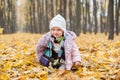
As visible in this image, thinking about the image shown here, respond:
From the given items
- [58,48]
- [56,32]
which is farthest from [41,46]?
[56,32]

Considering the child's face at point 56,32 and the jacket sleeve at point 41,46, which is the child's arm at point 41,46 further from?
the child's face at point 56,32

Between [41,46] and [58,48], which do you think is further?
[41,46]

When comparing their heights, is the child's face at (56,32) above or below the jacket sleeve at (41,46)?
above

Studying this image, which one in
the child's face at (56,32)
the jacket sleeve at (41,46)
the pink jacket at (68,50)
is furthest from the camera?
the jacket sleeve at (41,46)

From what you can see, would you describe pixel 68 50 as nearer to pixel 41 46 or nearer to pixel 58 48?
pixel 58 48

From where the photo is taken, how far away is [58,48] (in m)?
5.86

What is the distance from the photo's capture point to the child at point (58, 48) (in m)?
5.64

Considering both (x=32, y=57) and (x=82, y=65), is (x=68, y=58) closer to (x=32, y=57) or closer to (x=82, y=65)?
(x=82, y=65)

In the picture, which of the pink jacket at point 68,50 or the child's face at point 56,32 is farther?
the child's face at point 56,32

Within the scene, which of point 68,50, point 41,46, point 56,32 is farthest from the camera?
point 41,46

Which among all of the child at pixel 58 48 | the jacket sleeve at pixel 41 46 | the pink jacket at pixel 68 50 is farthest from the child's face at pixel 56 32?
the jacket sleeve at pixel 41 46

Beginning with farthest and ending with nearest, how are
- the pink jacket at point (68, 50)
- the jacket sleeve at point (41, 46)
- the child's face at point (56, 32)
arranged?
the jacket sleeve at point (41, 46), the child's face at point (56, 32), the pink jacket at point (68, 50)

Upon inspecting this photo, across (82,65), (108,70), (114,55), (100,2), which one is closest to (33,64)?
(82,65)

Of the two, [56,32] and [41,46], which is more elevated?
[56,32]
